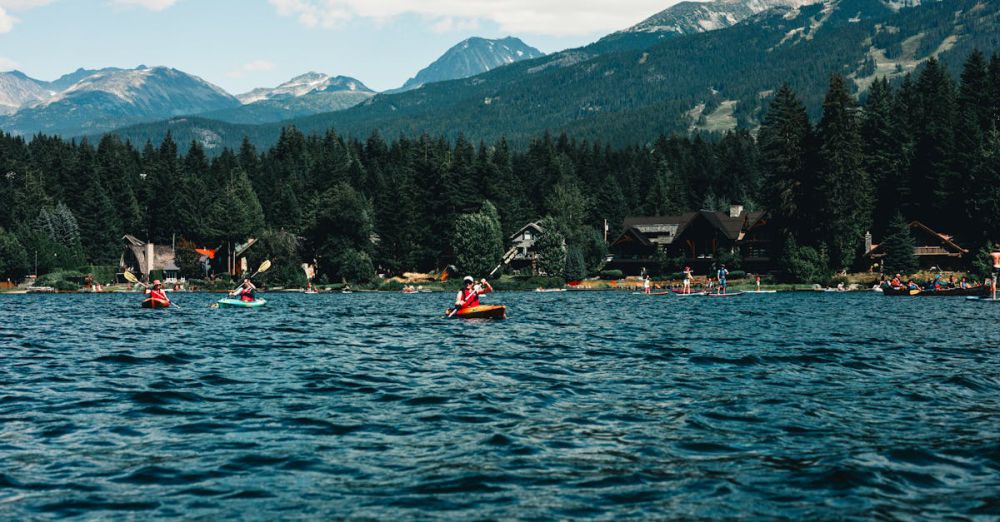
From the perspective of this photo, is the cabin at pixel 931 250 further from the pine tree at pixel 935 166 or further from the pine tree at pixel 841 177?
the pine tree at pixel 935 166

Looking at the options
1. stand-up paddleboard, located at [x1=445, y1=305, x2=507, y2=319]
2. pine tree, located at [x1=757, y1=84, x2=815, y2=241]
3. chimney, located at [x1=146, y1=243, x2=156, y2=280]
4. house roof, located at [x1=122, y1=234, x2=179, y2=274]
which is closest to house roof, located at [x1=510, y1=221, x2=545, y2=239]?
pine tree, located at [x1=757, y1=84, x2=815, y2=241]

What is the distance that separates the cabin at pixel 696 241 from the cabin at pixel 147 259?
64.9 meters

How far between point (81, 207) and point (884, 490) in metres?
143

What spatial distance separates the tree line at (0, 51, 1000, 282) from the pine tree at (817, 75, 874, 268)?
206mm

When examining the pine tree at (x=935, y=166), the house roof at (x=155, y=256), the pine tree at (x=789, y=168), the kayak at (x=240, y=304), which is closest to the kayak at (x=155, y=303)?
the kayak at (x=240, y=304)

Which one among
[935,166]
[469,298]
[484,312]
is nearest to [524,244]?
[935,166]

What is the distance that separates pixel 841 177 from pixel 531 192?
6284 centimetres

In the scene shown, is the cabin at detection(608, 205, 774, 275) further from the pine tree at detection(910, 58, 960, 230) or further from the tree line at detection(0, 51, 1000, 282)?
the pine tree at detection(910, 58, 960, 230)

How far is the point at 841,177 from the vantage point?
94.5 meters

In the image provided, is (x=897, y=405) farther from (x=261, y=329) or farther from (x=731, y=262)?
(x=731, y=262)

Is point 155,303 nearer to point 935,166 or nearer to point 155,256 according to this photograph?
point 155,256

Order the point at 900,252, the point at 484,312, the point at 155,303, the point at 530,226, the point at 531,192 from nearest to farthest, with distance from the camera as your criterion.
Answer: the point at 484,312, the point at 155,303, the point at 900,252, the point at 530,226, the point at 531,192

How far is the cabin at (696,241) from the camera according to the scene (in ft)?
368

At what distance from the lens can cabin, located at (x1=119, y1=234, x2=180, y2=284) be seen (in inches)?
4966
